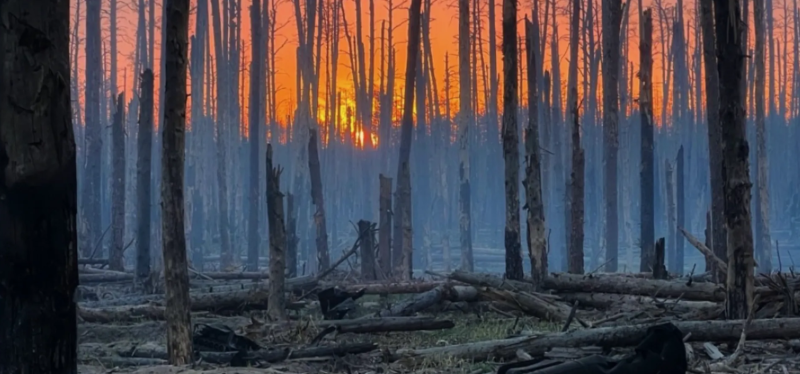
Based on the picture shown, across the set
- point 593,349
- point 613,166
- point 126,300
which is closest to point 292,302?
point 126,300

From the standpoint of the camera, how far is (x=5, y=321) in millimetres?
3100

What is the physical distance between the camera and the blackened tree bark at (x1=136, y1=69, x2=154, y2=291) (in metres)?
15.2

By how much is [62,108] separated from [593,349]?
549cm

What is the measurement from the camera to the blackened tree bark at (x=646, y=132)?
18734 millimetres

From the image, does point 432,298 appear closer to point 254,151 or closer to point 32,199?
point 32,199

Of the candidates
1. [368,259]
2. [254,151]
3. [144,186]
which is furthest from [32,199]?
[254,151]

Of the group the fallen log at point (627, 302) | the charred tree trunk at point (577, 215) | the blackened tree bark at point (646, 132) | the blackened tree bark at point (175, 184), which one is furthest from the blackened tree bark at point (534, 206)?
the blackened tree bark at point (175, 184)

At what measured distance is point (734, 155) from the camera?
8727mm

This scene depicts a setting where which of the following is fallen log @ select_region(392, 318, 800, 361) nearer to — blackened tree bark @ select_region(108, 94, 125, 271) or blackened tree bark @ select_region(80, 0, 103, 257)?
blackened tree bark @ select_region(108, 94, 125, 271)

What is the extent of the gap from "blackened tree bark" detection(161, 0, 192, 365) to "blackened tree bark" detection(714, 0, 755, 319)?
5926 millimetres

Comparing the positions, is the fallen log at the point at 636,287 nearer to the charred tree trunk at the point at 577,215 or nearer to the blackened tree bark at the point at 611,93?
the charred tree trunk at the point at 577,215

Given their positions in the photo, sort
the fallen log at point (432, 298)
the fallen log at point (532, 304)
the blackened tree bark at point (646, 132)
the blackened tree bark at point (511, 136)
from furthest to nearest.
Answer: the blackened tree bark at point (646, 132) < the blackened tree bark at point (511, 136) < the fallen log at point (432, 298) < the fallen log at point (532, 304)

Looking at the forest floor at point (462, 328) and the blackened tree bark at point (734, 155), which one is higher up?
the blackened tree bark at point (734, 155)

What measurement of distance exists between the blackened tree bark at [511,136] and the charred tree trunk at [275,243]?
15.5 ft
